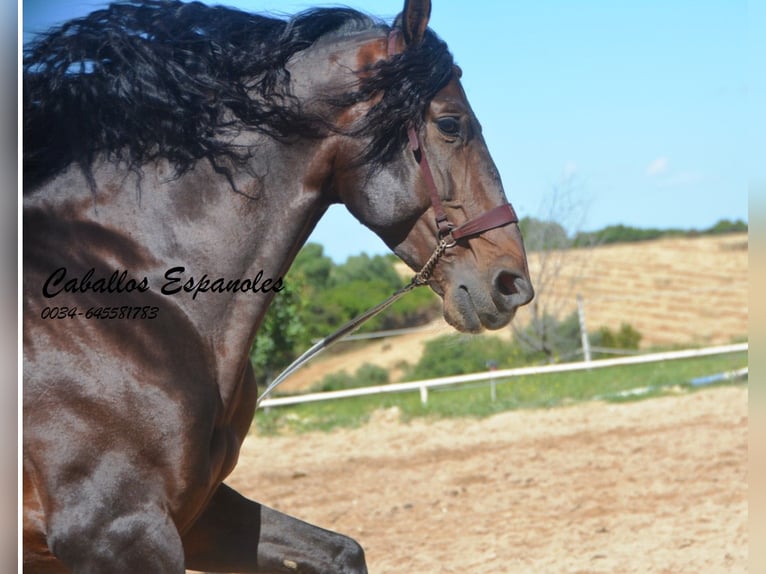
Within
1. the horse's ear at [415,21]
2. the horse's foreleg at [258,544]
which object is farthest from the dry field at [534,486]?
the horse's ear at [415,21]

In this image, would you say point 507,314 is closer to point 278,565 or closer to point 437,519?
point 278,565

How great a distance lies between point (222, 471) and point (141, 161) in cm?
82

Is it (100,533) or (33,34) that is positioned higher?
(33,34)

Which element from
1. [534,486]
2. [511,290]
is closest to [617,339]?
[534,486]

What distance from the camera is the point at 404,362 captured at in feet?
41.0

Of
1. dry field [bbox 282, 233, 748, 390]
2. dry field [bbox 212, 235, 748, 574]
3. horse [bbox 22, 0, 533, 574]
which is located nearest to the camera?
horse [bbox 22, 0, 533, 574]

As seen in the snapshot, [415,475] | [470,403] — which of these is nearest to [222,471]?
[415,475]

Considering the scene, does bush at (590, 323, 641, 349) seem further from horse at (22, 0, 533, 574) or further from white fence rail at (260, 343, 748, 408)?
horse at (22, 0, 533, 574)

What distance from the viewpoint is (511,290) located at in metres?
2.33

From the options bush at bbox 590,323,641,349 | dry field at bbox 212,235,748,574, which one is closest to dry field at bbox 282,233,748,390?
bush at bbox 590,323,641,349

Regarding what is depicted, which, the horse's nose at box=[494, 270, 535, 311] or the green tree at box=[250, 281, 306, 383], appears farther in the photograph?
the green tree at box=[250, 281, 306, 383]

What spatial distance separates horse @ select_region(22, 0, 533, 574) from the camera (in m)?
2.15

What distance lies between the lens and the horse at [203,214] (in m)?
2.15

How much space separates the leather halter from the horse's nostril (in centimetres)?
13
